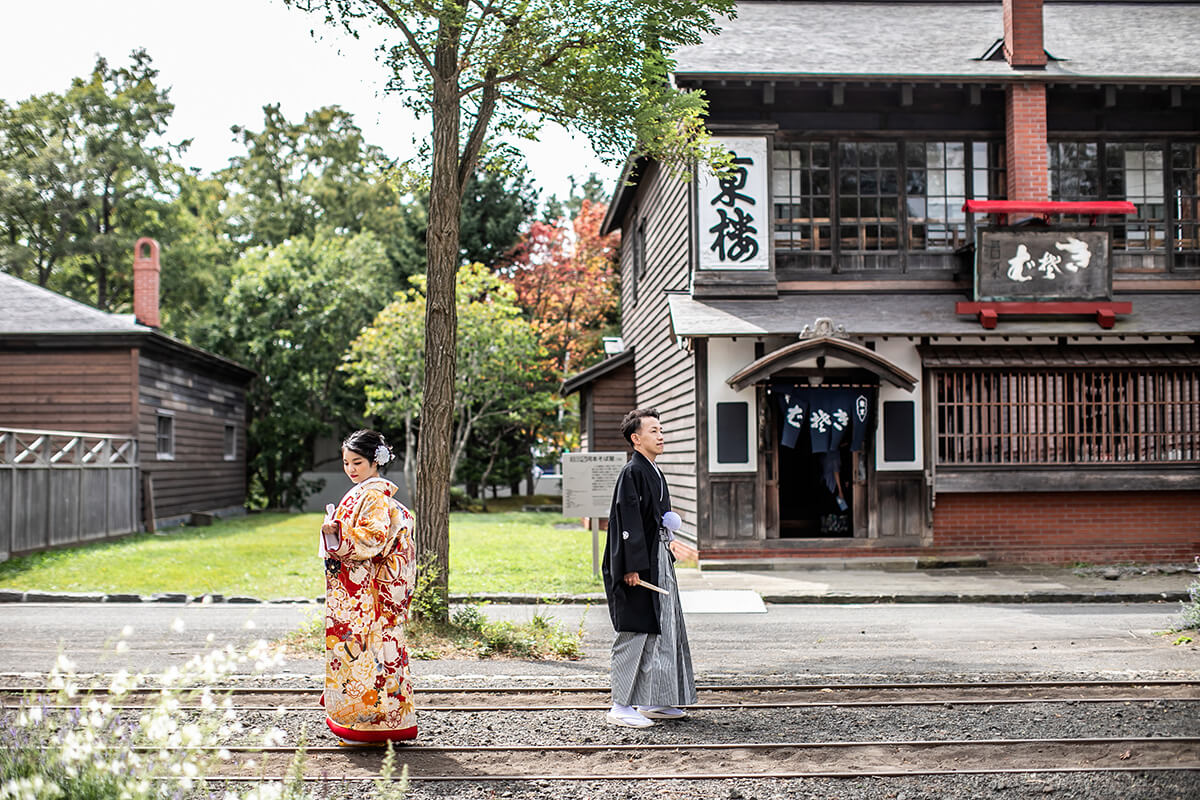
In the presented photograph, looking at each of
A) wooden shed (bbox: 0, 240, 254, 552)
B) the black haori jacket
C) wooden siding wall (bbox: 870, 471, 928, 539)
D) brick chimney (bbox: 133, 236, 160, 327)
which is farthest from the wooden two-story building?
brick chimney (bbox: 133, 236, 160, 327)

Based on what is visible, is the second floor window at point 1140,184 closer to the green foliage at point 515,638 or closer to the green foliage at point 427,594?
the green foliage at point 515,638

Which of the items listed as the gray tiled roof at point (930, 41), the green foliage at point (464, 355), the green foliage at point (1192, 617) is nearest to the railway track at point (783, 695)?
the green foliage at point (1192, 617)

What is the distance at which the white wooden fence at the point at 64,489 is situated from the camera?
54.0ft

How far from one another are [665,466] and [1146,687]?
1186cm

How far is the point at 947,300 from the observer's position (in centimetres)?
1620

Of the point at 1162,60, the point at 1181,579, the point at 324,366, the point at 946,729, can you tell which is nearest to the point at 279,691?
the point at 946,729

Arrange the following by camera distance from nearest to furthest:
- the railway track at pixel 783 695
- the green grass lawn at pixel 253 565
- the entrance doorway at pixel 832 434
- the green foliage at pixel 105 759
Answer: the green foliage at pixel 105 759
the railway track at pixel 783 695
the green grass lawn at pixel 253 565
the entrance doorway at pixel 832 434

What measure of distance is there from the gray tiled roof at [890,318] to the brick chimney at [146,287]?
1425 centimetres

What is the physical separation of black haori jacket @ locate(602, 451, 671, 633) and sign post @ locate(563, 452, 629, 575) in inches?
272

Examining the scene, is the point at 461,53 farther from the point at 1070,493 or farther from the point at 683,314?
the point at 1070,493

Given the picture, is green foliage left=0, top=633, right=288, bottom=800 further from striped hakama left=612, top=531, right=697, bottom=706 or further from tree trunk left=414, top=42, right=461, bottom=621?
tree trunk left=414, top=42, right=461, bottom=621

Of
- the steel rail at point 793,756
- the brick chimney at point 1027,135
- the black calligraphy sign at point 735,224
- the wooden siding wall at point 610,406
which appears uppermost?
the brick chimney at point 1027,135

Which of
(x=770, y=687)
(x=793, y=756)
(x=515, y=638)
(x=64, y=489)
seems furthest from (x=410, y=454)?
(x=793, y=756)

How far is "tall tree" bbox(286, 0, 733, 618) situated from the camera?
10.2m
